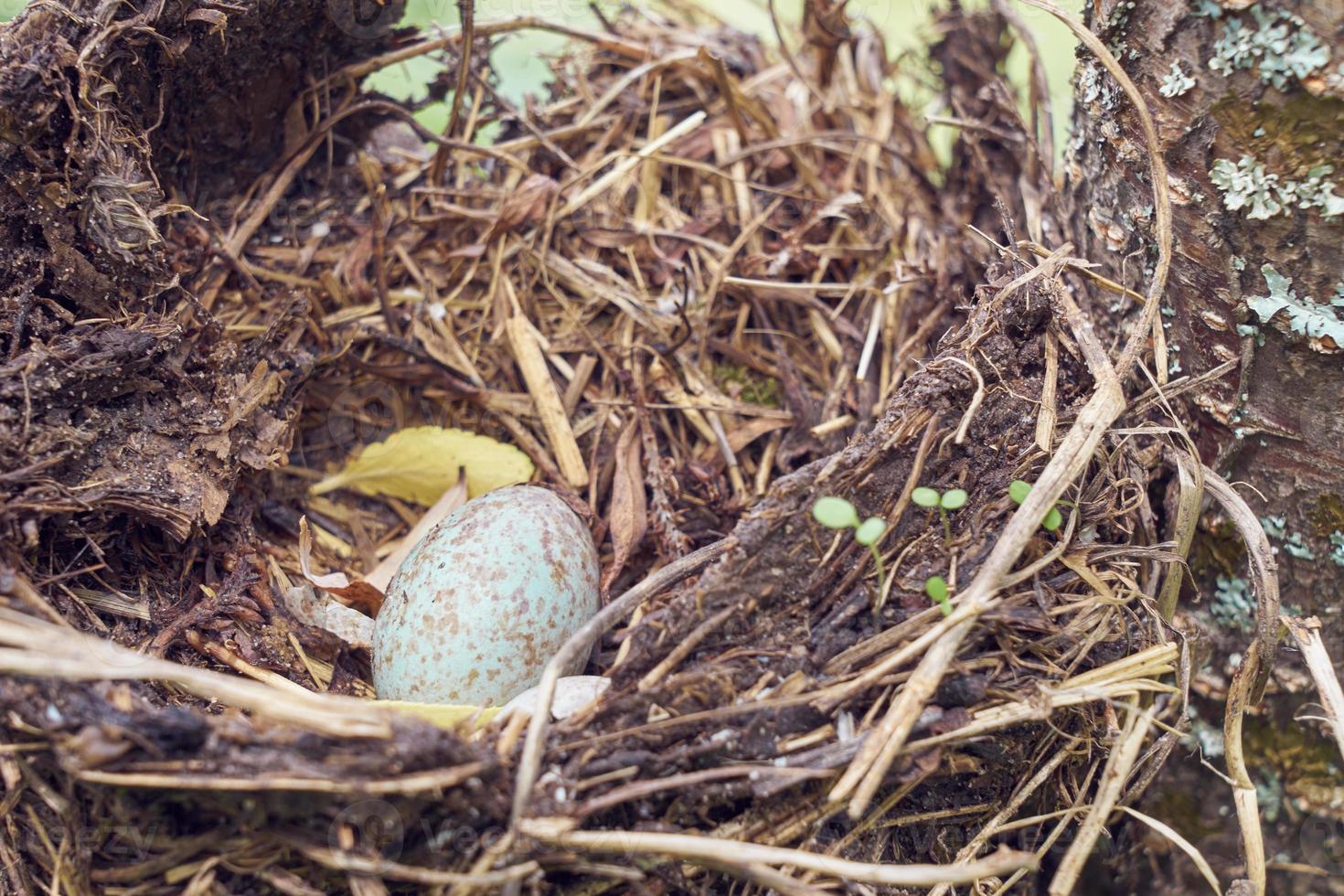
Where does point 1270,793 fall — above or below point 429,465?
below

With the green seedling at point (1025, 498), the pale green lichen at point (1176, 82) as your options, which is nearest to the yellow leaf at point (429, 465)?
the green seedling at point (1025, 498)

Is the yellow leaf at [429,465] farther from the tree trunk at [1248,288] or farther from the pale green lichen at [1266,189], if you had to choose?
the pale green lichen at [1266,189]

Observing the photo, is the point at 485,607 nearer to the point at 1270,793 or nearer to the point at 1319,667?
the point at 1319,667

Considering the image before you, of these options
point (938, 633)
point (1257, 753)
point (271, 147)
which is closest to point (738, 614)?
point (938, 633)

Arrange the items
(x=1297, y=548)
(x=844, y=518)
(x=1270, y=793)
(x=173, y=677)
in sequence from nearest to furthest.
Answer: (x=173, y=677)
(x=844, y=518)
(x=1297, y=548)
(x=1270, y=793)

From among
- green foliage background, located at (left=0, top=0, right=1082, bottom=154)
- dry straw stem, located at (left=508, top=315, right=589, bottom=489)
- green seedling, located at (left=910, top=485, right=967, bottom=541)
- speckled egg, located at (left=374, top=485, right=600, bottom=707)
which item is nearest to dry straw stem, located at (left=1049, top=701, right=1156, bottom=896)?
green seedling, located at (left=910, top=485, right=967, bottom=541)

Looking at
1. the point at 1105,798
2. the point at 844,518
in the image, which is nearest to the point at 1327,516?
the point at 1105,798
